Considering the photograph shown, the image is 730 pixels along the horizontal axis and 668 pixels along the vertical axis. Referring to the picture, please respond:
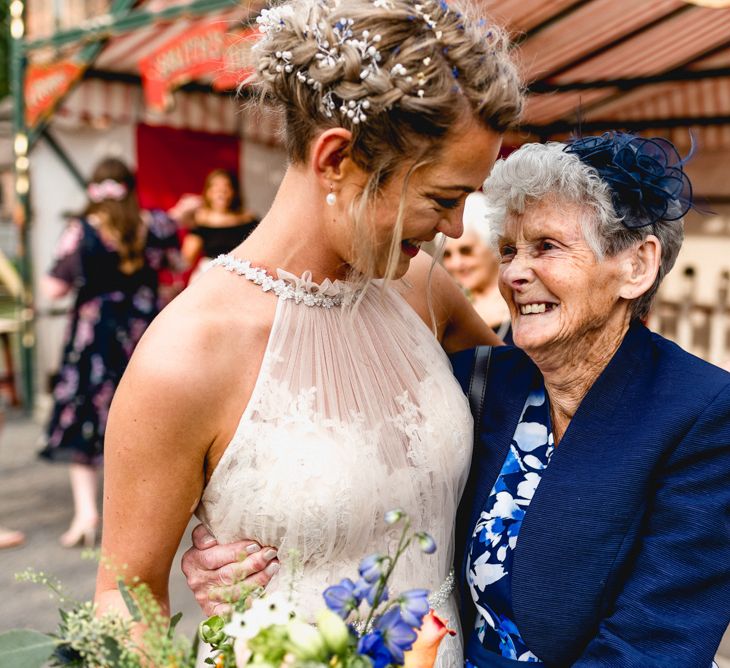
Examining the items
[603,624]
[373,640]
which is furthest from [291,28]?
[603,624]

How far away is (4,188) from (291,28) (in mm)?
22274

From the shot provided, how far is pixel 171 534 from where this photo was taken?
1.46 meters

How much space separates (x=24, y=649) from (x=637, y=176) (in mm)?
1361

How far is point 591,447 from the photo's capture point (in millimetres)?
1534

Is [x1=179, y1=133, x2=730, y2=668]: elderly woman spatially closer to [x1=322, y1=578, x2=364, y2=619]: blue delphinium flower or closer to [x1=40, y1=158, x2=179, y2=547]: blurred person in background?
[x1=322, y1=578, x2=364, y2=619]: blue delphinium flower

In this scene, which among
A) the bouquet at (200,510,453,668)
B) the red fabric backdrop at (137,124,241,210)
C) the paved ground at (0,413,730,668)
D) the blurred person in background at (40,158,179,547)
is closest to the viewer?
the bouquet at (200,510,453,668)

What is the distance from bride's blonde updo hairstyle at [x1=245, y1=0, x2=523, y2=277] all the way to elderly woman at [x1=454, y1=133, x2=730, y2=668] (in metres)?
0.31

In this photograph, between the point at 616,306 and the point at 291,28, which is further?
the point at 616,306

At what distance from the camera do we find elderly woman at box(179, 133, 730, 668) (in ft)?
4.54

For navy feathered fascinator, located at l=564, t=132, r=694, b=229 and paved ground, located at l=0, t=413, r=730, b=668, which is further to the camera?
paved ground, located at l=0, t=413, r=730, b=668

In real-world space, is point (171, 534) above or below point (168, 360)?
below

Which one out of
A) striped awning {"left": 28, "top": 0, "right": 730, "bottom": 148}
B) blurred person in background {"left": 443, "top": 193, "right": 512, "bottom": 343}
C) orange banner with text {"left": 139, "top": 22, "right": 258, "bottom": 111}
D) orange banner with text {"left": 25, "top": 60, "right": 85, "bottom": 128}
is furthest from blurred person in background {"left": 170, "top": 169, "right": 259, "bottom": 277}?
blurred person in background {"left": 443, "top": 193, "right": 512, "bottom": 343}

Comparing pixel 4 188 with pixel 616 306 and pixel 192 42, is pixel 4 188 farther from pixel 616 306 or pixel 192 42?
pixel 616 306

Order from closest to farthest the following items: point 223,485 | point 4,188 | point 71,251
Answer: point 223,485, point 71,251, point 4,188
